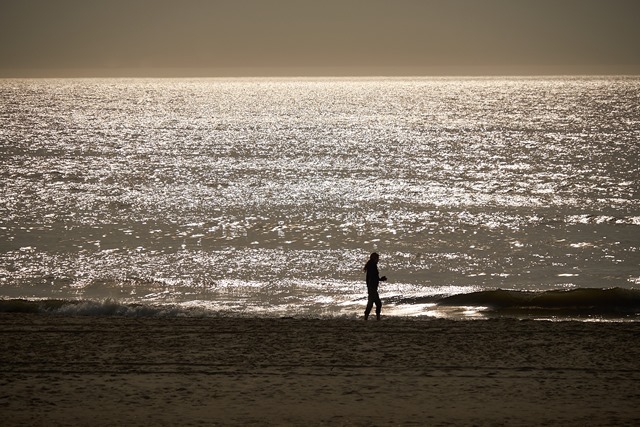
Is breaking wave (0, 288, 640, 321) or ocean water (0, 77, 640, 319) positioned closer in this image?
breaking wave (0, 288, 640, 321)

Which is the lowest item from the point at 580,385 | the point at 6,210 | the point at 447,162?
the point at 580,385

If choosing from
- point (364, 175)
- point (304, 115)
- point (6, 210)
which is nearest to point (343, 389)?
point (6, 210)

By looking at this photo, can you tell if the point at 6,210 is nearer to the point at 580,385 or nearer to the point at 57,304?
the point at 57,304

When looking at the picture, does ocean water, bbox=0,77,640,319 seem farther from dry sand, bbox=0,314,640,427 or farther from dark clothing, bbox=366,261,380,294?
dry sand, bbox=0,314,640,427

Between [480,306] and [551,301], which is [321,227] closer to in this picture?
[480,306]

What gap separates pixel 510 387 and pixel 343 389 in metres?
2.51

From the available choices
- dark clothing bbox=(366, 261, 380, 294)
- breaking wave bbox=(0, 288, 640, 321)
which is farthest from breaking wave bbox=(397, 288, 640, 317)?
dark clothing bbox=(366, 261, 380, 294)

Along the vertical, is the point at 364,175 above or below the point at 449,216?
above

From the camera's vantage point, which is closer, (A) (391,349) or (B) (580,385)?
(B) (580,385)

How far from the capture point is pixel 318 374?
42.3 feet

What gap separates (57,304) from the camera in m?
21.1

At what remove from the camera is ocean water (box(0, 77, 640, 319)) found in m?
24.3

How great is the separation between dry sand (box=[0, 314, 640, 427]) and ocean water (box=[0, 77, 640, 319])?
525cm

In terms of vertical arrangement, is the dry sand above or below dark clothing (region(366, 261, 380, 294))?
below
